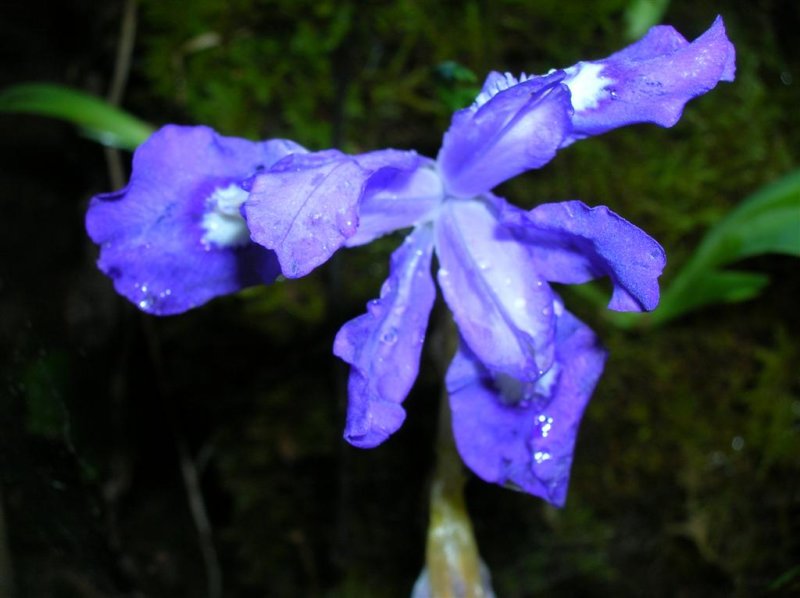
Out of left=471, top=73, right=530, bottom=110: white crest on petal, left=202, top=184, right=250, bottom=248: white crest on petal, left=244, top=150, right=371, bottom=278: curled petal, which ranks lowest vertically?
left=202, top=184, right=250, bottom=248: white crest on petal

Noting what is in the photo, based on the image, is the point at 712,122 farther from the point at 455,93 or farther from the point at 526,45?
the point at 455,93

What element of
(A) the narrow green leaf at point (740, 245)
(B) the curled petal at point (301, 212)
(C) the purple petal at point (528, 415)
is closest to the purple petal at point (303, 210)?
(B) the curled petal at point (301, 212)

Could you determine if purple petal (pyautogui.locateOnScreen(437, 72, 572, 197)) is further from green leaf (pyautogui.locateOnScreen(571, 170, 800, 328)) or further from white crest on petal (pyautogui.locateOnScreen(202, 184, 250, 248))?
green leaf (pyautogui.locateOnScreen(571, 170, 800, 328))

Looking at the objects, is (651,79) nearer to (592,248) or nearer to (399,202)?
(592,248)

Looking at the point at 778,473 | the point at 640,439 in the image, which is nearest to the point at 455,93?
the point at 640,439

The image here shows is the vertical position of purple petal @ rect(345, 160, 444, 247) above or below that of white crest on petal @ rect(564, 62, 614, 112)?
below

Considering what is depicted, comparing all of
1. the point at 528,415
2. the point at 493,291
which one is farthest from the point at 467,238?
the point at 528,415

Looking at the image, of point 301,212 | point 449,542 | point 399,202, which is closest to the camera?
point 301,212

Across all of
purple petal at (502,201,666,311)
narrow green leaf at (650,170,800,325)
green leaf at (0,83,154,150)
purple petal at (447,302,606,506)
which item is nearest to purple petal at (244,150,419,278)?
purple petal at (502,201,666,311)
